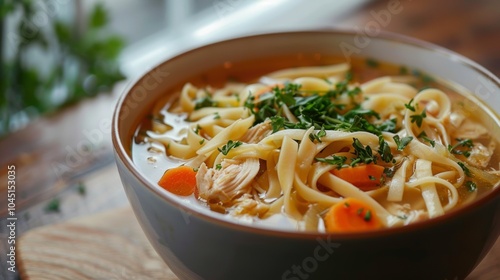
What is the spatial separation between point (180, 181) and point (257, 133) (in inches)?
11.6

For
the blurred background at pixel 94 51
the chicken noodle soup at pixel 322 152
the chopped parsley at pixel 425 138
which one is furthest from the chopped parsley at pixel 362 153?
the blurred background at pixel 94 51

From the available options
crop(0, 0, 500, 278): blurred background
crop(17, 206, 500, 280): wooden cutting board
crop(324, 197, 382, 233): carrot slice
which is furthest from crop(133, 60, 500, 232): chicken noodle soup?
crop(0, 0, 500, 278): blurred background

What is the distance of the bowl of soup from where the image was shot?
168 cm

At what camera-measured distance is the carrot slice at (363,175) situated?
195 centimetres

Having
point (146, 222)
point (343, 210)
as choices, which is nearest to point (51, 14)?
point (146, 222)

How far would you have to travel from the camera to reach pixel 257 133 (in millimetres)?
2148

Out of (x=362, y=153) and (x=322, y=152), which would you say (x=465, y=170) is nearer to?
(x=362, y=153)

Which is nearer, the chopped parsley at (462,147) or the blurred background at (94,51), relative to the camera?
the chopped parsley at (462,147)

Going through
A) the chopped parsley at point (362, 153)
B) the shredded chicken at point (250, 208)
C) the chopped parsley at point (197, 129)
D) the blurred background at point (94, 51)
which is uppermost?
the chopped parsley at point (362, 153)

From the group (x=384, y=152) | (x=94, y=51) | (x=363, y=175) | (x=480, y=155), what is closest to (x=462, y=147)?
(x=480, y=155)

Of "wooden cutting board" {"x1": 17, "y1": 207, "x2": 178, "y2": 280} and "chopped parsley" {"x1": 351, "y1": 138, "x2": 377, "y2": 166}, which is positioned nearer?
"chopped parsley" {"x1": 351, "y1": 138, "x2": 377, "y2": 166}

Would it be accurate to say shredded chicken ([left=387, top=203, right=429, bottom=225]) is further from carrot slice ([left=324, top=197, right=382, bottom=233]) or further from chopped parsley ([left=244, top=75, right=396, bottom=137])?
chopped parsley ([left=244, top=75, right=396, bottom=137])

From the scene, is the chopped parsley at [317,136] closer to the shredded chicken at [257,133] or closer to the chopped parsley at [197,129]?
the shredded chicken at [257,133]

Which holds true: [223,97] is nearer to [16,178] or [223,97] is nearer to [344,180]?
[344,180]
